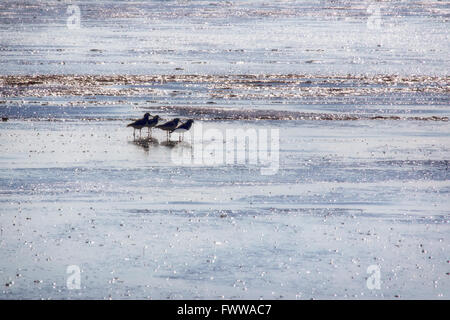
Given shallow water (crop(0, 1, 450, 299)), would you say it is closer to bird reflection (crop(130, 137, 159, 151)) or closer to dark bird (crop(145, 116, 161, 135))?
bird reflection (crop(130, 137, 159, 151))

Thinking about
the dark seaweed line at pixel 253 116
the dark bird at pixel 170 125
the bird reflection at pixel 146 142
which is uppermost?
the dark bird at pixel 170 125

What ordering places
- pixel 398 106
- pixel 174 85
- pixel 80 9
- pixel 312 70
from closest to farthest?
pixel 398 106 → pixel 174 85 → pixel 312 70 → pixel 80 9

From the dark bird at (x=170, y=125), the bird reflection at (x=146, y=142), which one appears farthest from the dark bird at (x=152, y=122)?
the bird reflection at (x=146, y=142)

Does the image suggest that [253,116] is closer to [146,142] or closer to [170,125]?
A: [170,125]

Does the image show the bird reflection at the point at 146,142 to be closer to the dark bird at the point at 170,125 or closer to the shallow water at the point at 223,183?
the shallow water at the point at 223,183

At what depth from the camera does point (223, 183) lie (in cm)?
2088

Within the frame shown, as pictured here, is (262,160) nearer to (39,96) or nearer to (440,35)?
(39,96)

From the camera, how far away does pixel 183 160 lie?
2345cm

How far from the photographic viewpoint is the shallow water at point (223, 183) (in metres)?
14.7

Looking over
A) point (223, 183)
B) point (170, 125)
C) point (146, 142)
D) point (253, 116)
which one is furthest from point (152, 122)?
point (223, 183)

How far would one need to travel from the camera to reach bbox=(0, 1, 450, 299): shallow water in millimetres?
14672

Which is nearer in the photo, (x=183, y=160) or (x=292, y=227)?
(x=292, y=227)
